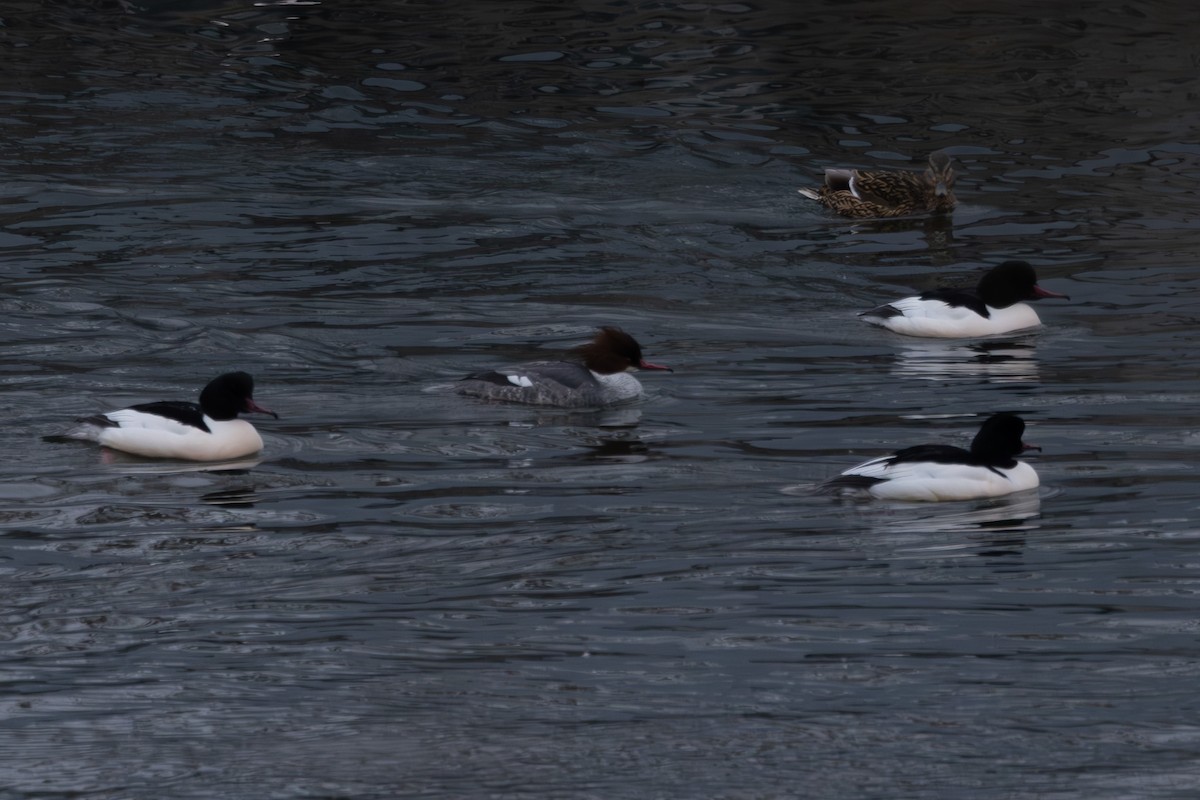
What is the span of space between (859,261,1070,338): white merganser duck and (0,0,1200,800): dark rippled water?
1.25ft

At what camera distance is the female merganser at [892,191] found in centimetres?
2148

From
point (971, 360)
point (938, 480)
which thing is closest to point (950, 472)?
point (938, 480)

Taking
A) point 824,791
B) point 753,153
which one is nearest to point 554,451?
point 824,791

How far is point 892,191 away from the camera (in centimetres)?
2156

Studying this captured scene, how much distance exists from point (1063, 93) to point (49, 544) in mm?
20591

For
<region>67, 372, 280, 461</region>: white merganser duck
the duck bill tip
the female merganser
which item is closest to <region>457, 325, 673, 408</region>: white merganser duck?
the duck bill tip

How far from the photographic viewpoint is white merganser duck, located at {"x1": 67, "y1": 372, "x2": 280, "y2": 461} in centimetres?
1244

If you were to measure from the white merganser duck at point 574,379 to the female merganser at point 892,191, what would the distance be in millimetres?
7708

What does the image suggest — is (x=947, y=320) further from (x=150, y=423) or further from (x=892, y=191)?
(x=150, y=423)

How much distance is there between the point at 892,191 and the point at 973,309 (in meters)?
4.85

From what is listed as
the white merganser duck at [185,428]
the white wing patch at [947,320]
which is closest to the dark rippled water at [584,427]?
the white merganser duck at [185,428]

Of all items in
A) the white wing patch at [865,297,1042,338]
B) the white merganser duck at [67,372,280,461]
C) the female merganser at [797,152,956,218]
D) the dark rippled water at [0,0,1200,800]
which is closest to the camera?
the dark rippled water at [0,0,1200,800]

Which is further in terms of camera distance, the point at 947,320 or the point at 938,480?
the point at 947,320

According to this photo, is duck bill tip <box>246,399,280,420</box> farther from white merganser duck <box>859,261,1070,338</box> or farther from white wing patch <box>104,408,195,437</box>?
white merganser duck <box>859,261,1070,338</box>
